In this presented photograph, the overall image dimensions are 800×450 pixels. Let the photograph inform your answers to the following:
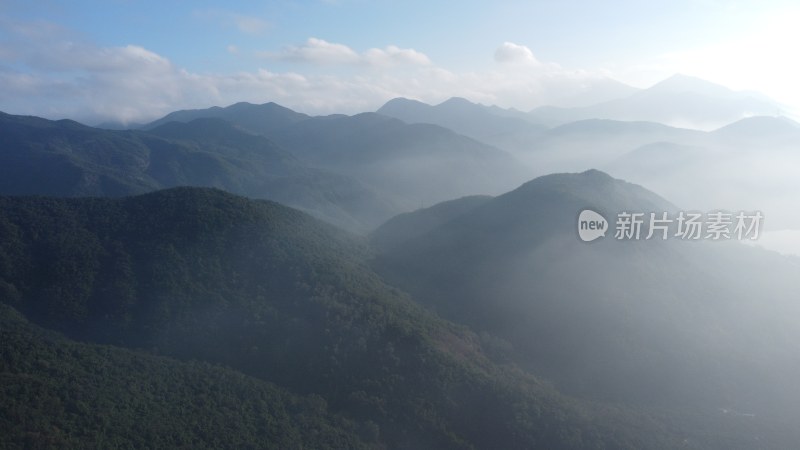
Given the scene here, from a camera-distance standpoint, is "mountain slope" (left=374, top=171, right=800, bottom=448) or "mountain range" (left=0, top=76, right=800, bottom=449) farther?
"mountain slope" (left=374, top=171, right=800, bottom=448)

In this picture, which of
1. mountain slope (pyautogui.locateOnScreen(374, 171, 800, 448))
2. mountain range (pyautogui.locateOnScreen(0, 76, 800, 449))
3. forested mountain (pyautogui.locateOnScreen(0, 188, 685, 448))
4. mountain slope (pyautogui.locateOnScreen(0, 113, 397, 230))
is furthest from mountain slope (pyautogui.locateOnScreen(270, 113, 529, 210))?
forested mountain (pyautogui.locateOnScreen(0, 188, 685, 448))

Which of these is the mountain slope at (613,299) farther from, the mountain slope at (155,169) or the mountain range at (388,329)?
the mountain slope at (155,169)

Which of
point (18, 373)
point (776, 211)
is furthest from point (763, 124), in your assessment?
point (18, 373)

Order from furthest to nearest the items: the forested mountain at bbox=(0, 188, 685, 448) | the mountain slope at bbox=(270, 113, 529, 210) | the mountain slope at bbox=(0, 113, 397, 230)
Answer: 1. the mountain slope at bbox=(270, 113, 529, 210)
2. the mountain slope at bbox=(0, 113, 397, 230)
3. the forested mountain at bbox=(0, 188, 685, 448)

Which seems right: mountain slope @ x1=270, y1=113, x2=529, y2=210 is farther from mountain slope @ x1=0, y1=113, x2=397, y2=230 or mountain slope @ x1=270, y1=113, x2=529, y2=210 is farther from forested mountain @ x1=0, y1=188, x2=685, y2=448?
forested mountain @ x1=0, y1=188, x2=685, y2=448

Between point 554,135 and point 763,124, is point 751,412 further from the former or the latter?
point 554,135

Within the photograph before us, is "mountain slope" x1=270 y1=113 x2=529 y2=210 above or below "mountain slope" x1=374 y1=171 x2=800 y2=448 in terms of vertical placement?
above

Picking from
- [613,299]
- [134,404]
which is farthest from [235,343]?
[613,299]
